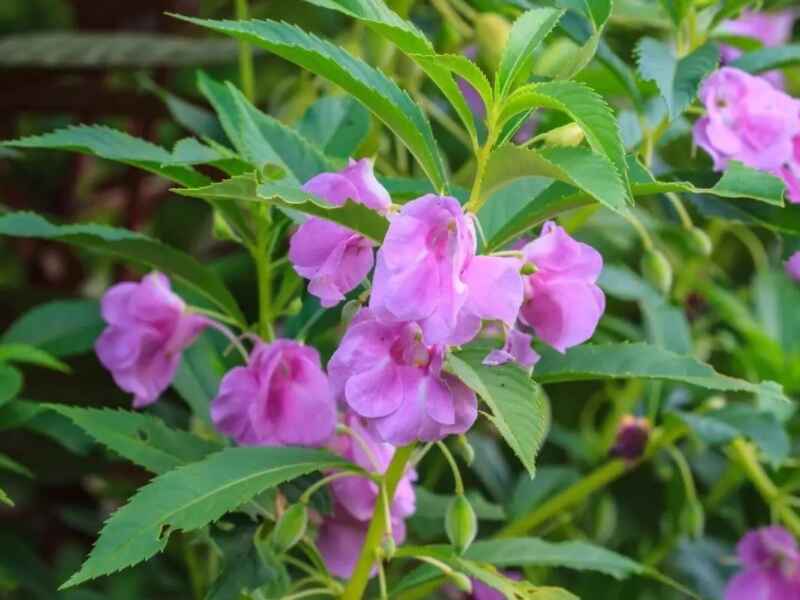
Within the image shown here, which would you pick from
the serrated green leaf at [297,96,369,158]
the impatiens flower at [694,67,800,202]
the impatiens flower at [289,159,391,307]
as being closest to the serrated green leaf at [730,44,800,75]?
the impatiens flower at [694,67,800,202]

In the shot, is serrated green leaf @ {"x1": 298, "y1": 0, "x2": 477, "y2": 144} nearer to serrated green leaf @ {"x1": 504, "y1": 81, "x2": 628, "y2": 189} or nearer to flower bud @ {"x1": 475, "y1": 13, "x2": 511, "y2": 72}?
serrated green leaf @ {"x1": 504, "y1": 81, "x2": 628, "y2": 189}

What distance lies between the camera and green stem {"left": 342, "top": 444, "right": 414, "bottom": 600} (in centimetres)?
76

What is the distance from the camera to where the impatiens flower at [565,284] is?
0.71 metres

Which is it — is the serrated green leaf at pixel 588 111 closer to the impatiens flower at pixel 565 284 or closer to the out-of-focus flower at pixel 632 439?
the impatiens flower at pixel 565 284

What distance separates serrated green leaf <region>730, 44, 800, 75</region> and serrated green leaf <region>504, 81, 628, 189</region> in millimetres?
346

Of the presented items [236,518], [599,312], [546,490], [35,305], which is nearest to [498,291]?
[599,312]

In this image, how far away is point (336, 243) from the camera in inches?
26.6

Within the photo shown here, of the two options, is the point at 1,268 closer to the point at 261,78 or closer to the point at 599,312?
the point at 261,78

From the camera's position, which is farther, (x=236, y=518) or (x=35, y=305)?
(x=35, y=305)

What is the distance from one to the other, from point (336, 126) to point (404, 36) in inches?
12.0

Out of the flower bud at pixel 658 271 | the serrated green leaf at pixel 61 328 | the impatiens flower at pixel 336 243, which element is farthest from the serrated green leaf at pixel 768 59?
the serrated green leaf at pixel 61 328

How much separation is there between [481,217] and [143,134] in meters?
0.64

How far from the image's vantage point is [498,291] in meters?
0.63

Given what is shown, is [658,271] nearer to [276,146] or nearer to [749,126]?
[749,126]
